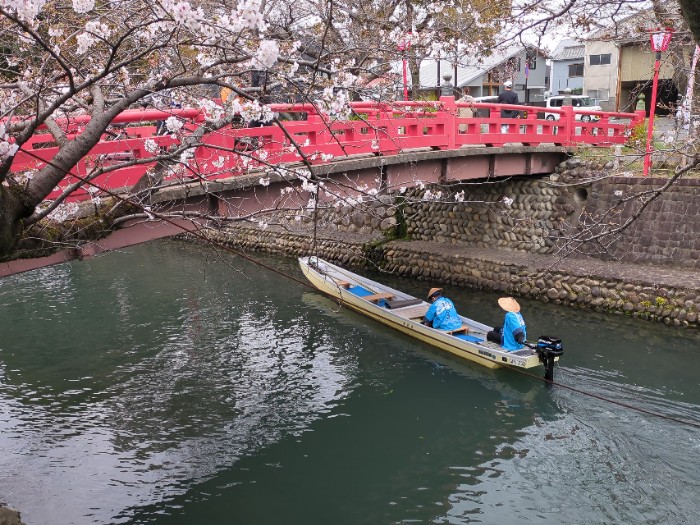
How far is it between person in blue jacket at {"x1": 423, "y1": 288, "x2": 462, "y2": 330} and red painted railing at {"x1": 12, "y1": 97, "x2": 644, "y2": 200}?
2971 millimetres

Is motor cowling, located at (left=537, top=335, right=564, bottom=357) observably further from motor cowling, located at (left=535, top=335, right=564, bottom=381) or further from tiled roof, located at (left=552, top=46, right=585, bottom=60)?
tiled roof, located at (left=552, top=46, right=585, bottom=60)

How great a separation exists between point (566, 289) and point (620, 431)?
5.85 metres

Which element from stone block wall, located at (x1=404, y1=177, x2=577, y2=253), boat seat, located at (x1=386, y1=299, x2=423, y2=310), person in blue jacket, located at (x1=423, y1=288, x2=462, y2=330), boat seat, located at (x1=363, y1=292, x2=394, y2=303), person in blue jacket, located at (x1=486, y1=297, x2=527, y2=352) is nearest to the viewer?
person in blue jacket, located at (x1=486, y1=297, x2=527, y2=352)

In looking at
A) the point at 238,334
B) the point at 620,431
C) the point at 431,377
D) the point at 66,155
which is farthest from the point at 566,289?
the point at 66,155

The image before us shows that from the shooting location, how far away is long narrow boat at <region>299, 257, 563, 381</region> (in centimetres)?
1034

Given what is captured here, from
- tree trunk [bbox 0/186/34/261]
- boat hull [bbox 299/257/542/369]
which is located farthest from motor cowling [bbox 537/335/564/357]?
tree trunk [bbox 0/186/34/261]

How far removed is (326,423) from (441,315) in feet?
11.4

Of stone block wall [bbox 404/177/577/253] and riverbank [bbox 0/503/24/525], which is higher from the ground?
stone block wall [bbox 404/177/577/253]

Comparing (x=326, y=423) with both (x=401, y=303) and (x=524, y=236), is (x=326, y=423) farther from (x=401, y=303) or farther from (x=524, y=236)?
(x=524, y=236)

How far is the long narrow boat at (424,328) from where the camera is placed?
10344 millimetres

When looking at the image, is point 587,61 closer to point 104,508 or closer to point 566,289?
point 566,289

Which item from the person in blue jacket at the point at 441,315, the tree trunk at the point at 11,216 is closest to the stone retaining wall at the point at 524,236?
the person in blue jacket at the point at 441,315

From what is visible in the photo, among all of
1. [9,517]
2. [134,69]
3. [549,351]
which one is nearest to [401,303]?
[549,351]

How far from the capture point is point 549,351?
1004cm
